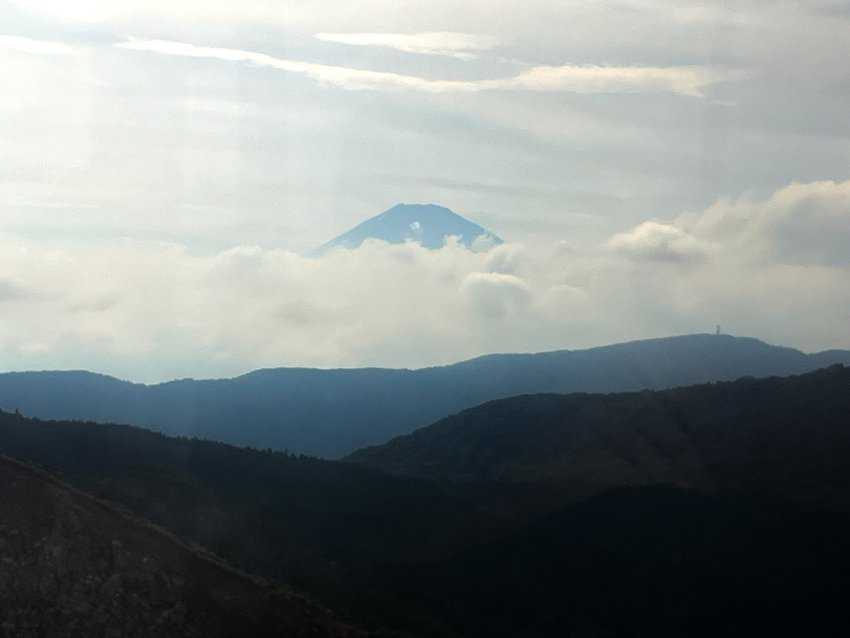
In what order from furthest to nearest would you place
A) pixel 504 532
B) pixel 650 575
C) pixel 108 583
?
pixel 504 532 < pixel 650 575 < pixel 108 583

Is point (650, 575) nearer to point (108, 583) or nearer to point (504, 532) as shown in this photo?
point (504, 532)

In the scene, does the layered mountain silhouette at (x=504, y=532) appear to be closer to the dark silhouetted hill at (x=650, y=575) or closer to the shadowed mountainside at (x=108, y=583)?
the dark silhouetted hill at (x=650, y=575)

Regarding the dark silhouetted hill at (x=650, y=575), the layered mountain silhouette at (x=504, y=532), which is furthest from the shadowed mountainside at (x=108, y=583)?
the dark silhouetted hill at (x=650, y=575)

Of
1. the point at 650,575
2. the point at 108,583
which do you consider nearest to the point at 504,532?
the point at 650,575

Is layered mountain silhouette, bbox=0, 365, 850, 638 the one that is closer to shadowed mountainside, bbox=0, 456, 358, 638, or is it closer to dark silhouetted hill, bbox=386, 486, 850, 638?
dark silhouetted hill, bbox=386, 486, 850, 638

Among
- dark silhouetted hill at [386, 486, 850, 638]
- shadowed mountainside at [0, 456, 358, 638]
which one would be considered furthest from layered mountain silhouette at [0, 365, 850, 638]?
shadowed mountainside at [0, 456, 358, 638]

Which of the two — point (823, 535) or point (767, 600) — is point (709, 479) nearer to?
point (823, 535)

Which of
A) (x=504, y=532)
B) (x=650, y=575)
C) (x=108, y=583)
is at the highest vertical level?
(x=108, y=583)
